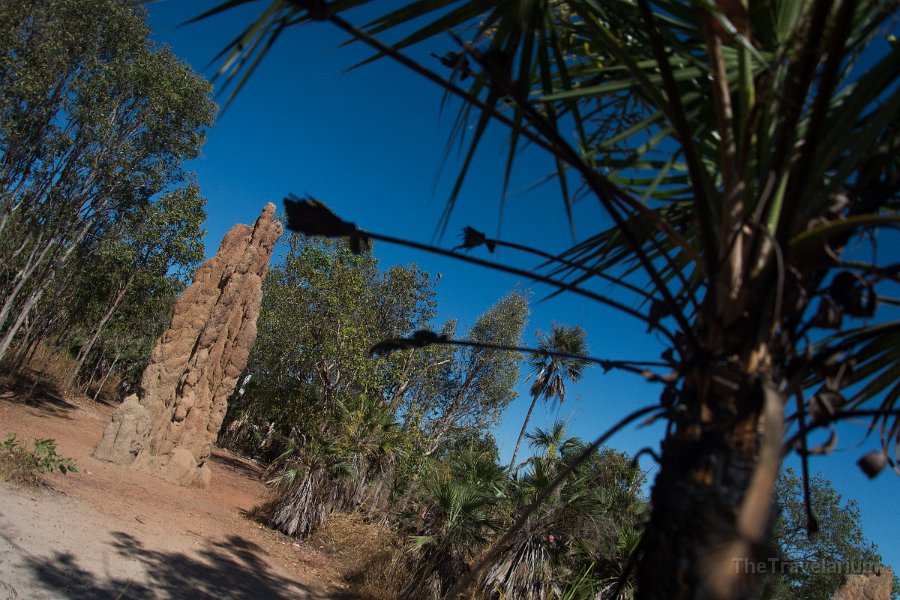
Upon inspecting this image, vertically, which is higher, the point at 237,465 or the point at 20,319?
the point at 20,319

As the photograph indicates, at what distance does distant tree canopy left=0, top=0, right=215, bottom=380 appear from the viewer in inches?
568

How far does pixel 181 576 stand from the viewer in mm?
7465

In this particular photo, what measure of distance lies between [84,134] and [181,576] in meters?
13.5

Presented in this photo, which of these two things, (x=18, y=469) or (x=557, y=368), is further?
(x=557, y=368)

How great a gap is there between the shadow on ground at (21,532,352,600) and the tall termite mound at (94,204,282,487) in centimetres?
379

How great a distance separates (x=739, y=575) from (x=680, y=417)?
1.23 feet

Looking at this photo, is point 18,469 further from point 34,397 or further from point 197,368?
point 34,397

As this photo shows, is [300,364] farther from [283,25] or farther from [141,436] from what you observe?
[283,25]

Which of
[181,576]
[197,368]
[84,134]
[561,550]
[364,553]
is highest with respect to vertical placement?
[84,134]

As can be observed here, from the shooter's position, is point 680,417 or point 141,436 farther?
point 141,436

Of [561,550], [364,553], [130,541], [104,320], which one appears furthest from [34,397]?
[561,550]

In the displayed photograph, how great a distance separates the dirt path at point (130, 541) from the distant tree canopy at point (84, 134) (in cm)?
507

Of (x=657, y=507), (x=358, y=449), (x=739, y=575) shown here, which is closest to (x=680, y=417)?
(x=657, y=507)

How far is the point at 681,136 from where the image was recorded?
136 cm
